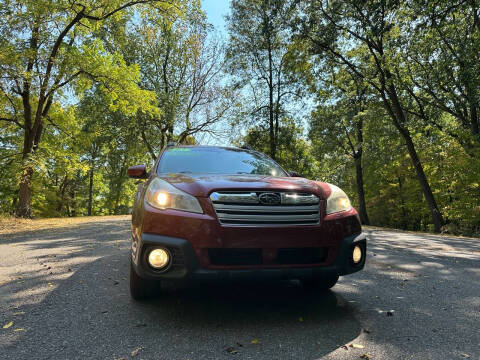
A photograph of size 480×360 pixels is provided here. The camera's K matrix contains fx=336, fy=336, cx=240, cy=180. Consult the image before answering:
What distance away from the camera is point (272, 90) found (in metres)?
23.3

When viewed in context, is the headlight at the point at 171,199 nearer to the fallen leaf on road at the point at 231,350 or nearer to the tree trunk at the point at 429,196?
the fallen leaf on road at the point at 231,350

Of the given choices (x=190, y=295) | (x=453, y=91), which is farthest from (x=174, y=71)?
(x=190, y=295)

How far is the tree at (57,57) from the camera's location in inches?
503

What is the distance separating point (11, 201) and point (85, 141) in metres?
16.5

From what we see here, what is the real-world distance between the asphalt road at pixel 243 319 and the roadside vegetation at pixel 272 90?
7903 mm

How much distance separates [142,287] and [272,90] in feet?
71.2

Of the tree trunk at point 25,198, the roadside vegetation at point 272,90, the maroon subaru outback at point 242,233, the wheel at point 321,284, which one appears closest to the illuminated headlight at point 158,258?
the maroon subaru outback at point 242,233

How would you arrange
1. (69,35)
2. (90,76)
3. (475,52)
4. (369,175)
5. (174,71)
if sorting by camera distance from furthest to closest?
(369,175) → (174,71) → (69,35) → (90,76) → (475,52)

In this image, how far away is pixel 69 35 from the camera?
A: 626 inches

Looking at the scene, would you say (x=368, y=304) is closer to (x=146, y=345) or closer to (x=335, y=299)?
(x=335, y=299)

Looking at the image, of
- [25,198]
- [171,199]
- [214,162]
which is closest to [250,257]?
[171,199]

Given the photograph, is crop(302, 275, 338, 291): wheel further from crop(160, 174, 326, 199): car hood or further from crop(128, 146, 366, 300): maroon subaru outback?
crop(160, 174, 326, 199): car hood

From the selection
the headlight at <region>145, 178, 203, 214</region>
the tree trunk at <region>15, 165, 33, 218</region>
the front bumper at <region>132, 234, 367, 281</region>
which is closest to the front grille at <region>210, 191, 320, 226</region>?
the headlight at <region>145, 178, 203, 214</region>

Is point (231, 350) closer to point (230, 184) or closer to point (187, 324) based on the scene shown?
point (187, 324)
